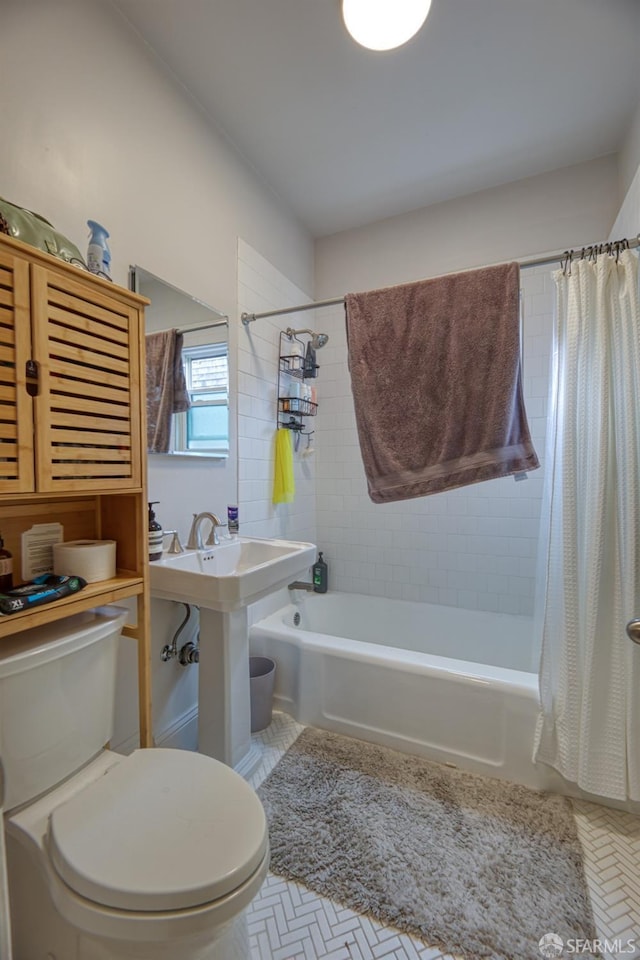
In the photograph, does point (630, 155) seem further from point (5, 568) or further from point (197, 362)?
point (5, 568)

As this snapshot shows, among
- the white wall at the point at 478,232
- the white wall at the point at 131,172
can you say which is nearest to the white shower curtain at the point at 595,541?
the white wall at the point at 478,232

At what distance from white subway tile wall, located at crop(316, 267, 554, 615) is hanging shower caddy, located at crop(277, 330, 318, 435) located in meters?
0.34

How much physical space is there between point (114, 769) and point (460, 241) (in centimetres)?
288

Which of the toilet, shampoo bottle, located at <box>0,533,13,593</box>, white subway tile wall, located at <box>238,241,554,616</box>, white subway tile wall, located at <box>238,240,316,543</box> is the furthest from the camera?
white subway tile wall, located at <box>238,241,554,616</box>

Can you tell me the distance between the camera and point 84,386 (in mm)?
993

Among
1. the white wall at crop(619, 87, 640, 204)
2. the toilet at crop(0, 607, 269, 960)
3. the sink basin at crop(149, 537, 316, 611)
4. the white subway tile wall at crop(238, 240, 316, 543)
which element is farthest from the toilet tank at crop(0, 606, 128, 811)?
the white wall at crop(619, 87, 640, 204)

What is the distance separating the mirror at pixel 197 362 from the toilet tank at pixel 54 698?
79 centimetres

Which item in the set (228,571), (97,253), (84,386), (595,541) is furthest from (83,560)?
(595,541)

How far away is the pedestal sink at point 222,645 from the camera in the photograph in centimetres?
136

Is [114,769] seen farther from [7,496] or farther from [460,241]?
[460,241]

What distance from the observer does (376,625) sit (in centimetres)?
260

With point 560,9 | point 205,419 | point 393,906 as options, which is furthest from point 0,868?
point 560,9

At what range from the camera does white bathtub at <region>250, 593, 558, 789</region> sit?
155 centimetres

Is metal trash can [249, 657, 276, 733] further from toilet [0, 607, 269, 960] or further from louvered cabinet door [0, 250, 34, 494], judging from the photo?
louvered cabinet door [0, 250, 34, 494]
